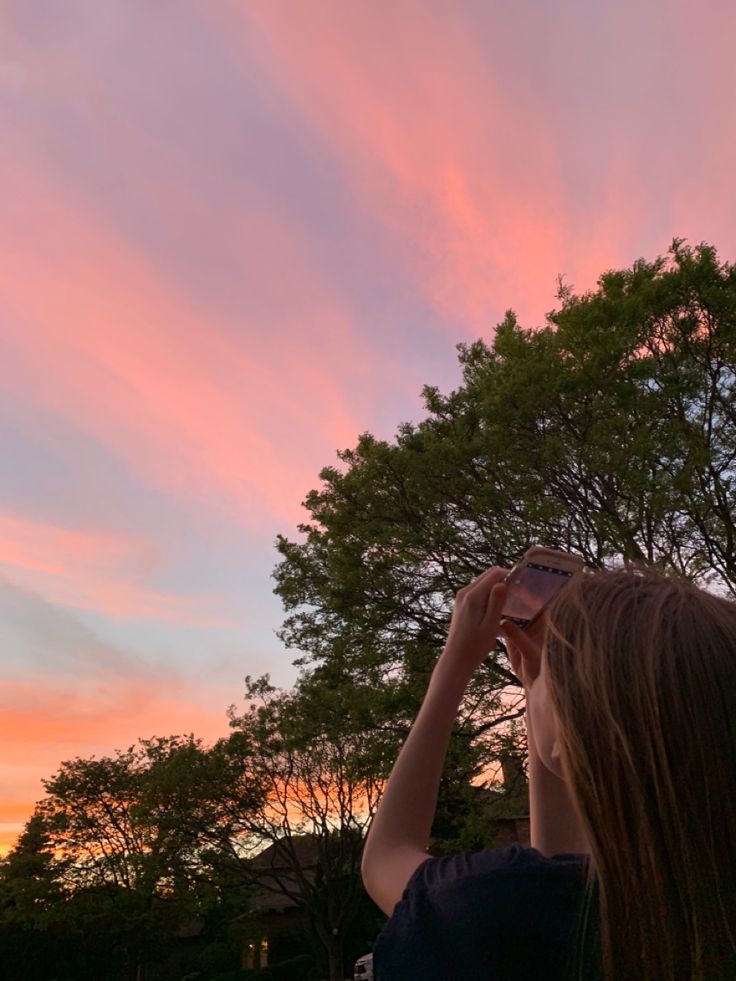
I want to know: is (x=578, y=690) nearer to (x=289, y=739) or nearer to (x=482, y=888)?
(x=482, y=888)

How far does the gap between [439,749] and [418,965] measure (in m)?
0.34

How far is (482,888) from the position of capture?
100 cm

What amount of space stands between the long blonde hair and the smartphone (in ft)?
0.81

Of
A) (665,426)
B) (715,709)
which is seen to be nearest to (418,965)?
(715,709)

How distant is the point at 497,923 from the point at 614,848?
0.20m

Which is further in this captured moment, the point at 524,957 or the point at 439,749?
the point at 439,749

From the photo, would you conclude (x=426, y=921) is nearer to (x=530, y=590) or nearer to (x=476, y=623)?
(x=476, y=623)

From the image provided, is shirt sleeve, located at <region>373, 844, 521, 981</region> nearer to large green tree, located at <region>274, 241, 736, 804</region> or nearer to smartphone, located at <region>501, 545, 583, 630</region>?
smartphone, located at <region>501, 545, 583, 630</region>

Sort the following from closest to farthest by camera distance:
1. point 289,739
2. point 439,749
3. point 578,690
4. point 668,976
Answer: point 668,976 → point 578,690 → point 439,749 → point 289,739

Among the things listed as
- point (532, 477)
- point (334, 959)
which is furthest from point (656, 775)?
point (334, 959)

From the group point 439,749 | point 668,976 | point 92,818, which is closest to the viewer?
point 668,976

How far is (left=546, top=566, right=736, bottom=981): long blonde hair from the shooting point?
981 mm

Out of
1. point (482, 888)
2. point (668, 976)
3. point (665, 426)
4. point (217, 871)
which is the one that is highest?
point (665, 426)

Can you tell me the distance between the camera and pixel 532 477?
11727 mm
